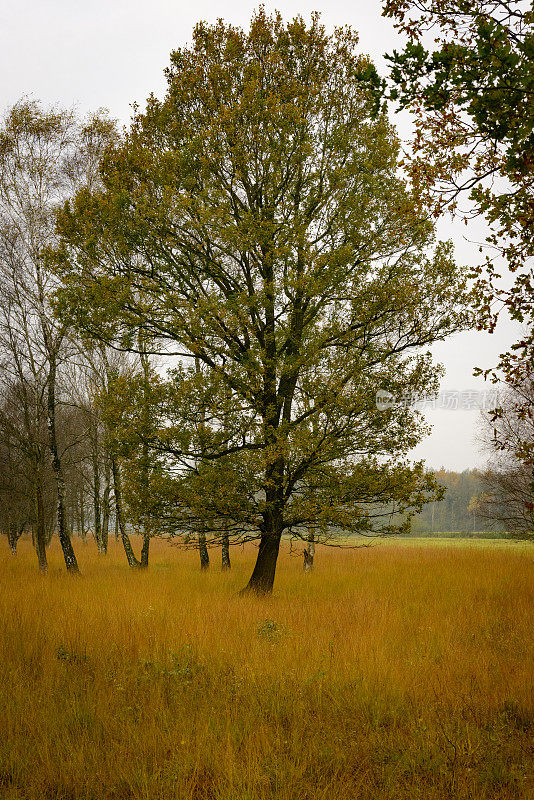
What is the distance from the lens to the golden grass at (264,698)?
4.06 meters

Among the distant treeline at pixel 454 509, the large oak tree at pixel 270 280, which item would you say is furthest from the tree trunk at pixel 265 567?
the distant treeline at pixel 454 509

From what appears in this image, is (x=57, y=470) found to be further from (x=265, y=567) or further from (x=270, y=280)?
(x=270, y=280)

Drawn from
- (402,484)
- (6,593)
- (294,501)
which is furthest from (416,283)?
(6,593)

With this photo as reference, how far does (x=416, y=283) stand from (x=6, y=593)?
11257 mm

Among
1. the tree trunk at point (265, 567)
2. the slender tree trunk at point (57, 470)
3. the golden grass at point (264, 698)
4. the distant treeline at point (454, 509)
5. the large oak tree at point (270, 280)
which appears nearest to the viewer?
the golden grass at point (264, 698)

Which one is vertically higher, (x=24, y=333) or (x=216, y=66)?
(x=216, y=66)

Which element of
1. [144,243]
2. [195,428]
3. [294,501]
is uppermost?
[144,243]

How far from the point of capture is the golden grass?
4.06 m

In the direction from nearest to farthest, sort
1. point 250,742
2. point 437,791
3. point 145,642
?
point 437,791 → point 250,742 → point 145,642

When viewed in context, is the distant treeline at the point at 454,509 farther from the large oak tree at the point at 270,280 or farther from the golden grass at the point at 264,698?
the golden grass at the point at 264,698

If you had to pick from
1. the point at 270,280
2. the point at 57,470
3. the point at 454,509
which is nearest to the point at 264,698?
the point at 270,280

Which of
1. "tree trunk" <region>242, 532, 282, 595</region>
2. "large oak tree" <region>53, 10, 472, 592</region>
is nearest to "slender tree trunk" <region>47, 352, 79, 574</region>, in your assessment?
"large oak tree" <region>53, 10, 472, 592</region>

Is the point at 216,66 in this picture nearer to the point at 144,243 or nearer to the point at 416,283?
the point at 144,243

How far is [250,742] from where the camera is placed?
14.8 feet
